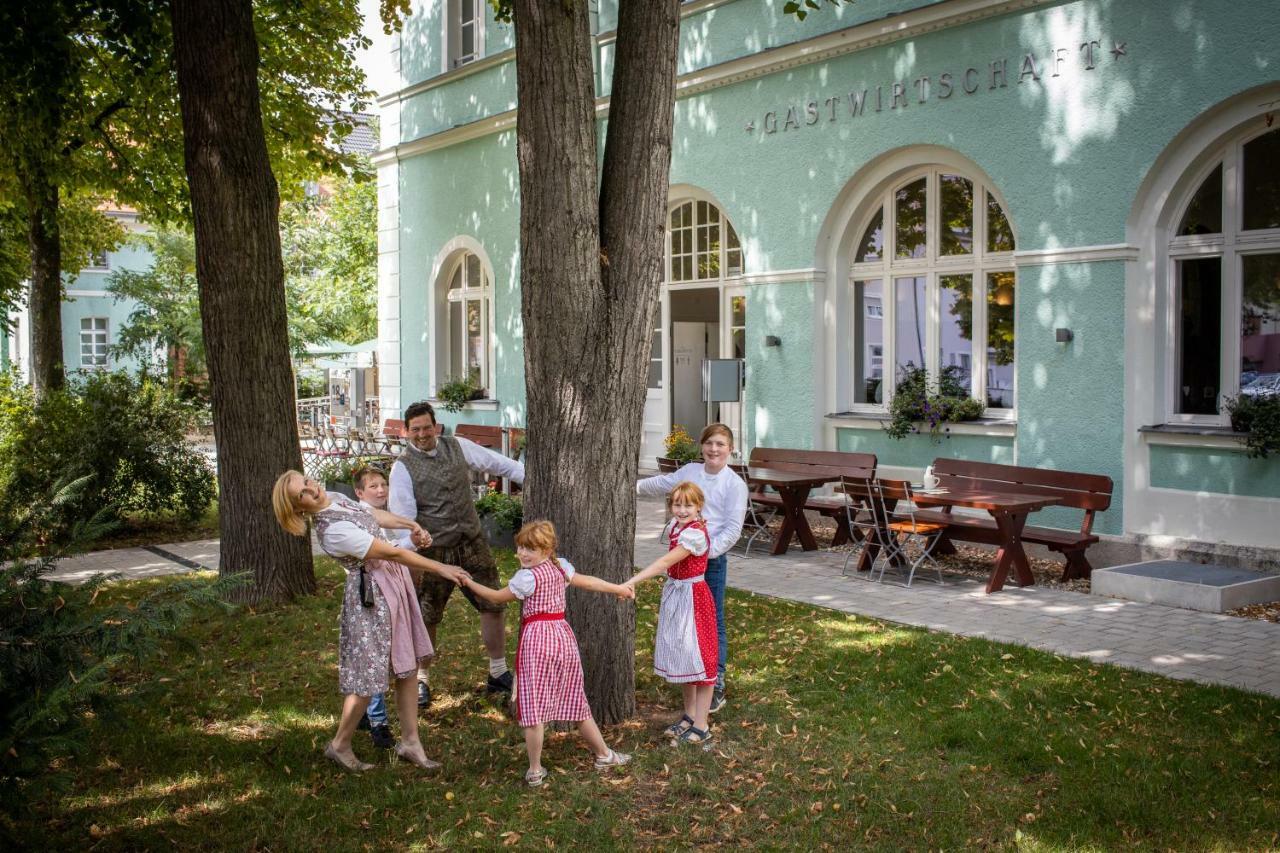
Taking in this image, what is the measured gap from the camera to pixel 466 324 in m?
18.9

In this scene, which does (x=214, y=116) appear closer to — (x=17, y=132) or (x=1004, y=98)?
(x=17, y=132)

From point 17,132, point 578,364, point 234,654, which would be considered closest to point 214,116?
point 234,654

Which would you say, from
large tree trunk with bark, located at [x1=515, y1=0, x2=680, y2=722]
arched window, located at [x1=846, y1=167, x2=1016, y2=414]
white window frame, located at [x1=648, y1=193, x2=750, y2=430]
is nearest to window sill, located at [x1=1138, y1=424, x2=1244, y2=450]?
arched window, located at [x1=846, y1=167, x2=1016, y2=414]

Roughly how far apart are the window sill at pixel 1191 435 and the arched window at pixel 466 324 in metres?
10.7

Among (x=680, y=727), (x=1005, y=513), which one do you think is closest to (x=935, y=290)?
(x=1005, y=513)

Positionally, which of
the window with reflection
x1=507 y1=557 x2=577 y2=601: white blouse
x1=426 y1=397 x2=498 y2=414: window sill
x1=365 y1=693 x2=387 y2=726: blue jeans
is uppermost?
the window with reflection

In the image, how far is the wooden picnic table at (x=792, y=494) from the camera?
1107cm

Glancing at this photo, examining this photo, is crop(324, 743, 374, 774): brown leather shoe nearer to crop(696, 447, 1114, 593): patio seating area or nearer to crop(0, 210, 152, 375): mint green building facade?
crop(696, 447, 1114, 593): patio seating area

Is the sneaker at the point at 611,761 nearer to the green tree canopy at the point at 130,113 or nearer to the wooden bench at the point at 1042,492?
the wooden bench at the point at 1042,492

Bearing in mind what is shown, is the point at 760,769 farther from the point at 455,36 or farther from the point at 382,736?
the point at 455,36

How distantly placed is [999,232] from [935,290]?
92cm

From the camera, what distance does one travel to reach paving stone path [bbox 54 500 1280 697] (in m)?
7.04

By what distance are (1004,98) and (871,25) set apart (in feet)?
5.68

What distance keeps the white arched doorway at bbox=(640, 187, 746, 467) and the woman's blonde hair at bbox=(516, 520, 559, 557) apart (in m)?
9.22
